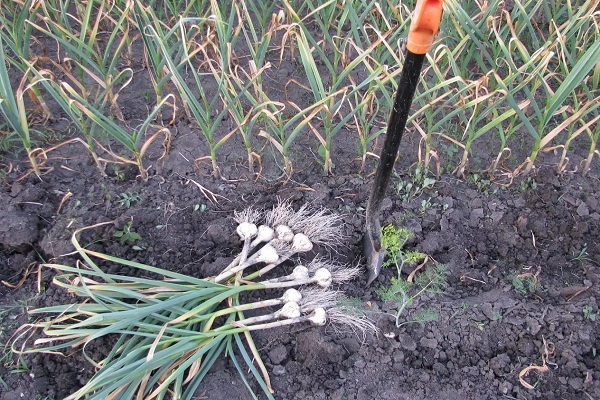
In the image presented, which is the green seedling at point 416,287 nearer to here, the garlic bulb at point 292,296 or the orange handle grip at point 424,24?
the garlic bulb at point 292,296

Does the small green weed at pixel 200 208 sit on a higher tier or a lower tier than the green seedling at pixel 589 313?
higher

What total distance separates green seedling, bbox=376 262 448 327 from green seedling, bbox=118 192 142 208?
0.94 metres

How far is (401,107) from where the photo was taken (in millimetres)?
1301

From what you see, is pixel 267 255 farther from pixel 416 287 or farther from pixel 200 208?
pixel 416 287

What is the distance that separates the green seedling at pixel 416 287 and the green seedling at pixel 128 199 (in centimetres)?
94

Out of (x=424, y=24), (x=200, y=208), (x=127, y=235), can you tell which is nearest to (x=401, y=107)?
(x=424, y=24)

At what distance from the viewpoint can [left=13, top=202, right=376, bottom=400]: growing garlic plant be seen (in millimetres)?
1415

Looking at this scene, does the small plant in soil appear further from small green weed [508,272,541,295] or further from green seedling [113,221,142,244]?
green seedling [113,221,142,244]

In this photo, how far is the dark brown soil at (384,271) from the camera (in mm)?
1544

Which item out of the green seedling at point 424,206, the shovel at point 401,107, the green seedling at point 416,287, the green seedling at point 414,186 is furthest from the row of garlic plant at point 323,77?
the green seedling at point 416,287

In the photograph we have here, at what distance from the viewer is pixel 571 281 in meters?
1.78

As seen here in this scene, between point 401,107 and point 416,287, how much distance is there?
71 cm

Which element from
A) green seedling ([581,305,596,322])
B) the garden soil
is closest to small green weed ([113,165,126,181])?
the garden soil

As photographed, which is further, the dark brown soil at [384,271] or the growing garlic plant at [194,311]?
the dark brown soil at [384,271]
